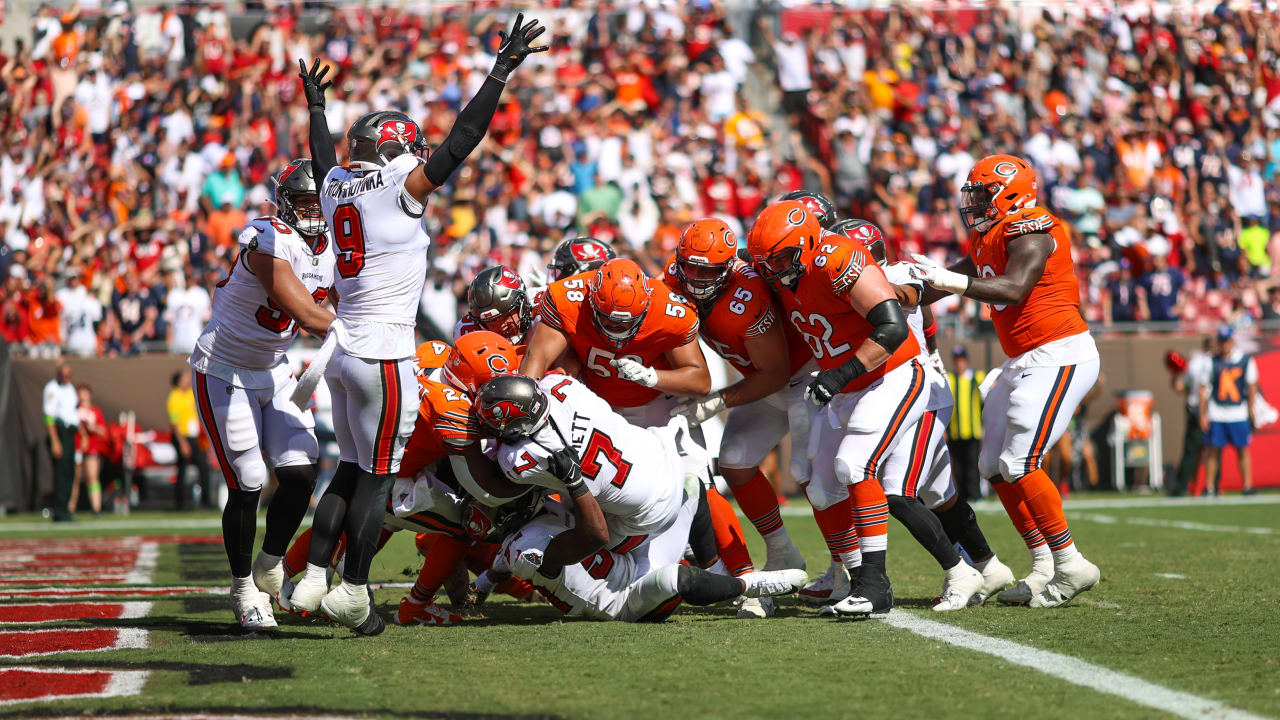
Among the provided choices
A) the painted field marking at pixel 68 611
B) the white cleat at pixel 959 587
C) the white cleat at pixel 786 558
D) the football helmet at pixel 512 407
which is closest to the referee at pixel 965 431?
the white cleat at pixel 786 558

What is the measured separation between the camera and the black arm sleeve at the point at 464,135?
16.3 feet

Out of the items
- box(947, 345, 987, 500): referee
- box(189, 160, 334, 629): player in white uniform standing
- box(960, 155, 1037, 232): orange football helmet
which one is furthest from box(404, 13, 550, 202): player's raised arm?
box(947, 345, 987, 500): referee

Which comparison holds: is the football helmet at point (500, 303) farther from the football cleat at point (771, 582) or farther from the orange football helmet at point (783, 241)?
the football cleat at point (771, 582)

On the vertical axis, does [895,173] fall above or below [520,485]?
above

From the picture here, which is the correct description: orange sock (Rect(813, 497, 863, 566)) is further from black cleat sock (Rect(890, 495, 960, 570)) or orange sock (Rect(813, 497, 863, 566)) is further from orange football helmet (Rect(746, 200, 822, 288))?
orange football helmet (Rect(746, 200, 822, 288))

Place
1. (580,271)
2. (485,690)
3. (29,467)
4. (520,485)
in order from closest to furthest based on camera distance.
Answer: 1. (485,690)
2. (520,485)
3. (580,271)
4. (29,467)

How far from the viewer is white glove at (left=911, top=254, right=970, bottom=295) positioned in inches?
226

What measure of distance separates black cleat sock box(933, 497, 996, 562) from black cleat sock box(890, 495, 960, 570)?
16.5 inches

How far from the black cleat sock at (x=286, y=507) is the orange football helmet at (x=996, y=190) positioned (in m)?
3.04

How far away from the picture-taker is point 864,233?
6.49 meters

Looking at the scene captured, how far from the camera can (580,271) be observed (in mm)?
6871

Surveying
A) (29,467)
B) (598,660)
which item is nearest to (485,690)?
(598,660)

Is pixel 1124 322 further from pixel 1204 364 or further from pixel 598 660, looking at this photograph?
pixel 598 660

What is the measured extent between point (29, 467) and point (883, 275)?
1059cm
